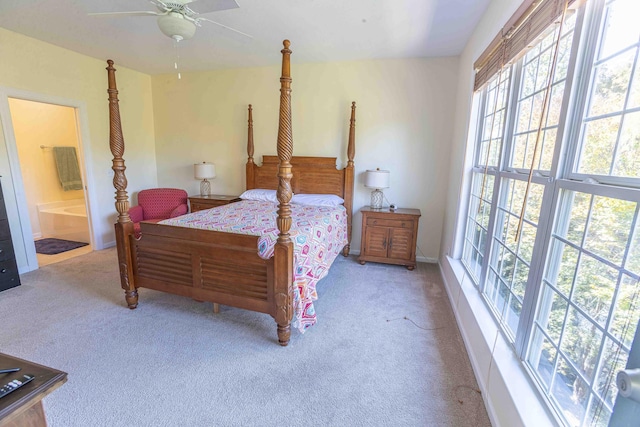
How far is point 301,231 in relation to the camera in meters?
2.37

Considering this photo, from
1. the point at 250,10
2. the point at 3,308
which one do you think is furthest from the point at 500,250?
the point at 3,308

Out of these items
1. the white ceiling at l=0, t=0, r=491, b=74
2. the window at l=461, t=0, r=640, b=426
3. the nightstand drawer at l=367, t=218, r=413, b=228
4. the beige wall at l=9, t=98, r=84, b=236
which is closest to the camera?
the window at l=461, t=0, r=640, b=426

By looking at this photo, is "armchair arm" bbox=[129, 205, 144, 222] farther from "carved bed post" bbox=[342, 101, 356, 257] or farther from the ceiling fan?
"carved bed post" bbox=[342, 101, 356, 257]

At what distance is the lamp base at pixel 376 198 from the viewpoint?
3834mm

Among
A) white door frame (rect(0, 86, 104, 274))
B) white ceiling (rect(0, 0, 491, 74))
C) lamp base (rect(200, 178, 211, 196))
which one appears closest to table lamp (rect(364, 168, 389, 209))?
white ceiling (rect(0, 0, 491, 74))

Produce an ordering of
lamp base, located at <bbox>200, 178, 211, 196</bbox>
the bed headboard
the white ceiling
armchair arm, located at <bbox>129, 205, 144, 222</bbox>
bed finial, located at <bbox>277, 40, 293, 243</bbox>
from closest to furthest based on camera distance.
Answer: bed finial, located at <bbox>277, 40, 293, 243</bbox> < the white ceiling < the bed headboard < armchair arm, located at <bbox>129, 205, 144, 222</bbox> < lamp base, located at <bbox>200, 178, 211, 196</bbox>

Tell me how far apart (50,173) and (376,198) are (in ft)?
18.8

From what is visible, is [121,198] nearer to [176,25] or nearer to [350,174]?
[176,25]

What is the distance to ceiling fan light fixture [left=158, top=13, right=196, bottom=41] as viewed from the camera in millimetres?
1875

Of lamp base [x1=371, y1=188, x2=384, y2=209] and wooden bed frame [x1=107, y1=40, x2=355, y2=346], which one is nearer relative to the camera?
wooden bed frame [x1=107, y1=40, x2=355, y2=346]

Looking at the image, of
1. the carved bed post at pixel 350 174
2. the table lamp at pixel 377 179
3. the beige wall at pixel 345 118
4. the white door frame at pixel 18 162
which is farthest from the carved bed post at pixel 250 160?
the white door frame at pixel 18 162

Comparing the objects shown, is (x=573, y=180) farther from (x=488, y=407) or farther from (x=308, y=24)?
(x=308, y=24)

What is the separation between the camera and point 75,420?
4.74 ft

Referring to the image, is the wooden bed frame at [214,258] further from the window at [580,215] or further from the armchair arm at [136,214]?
the armchair arm at [136,214]
